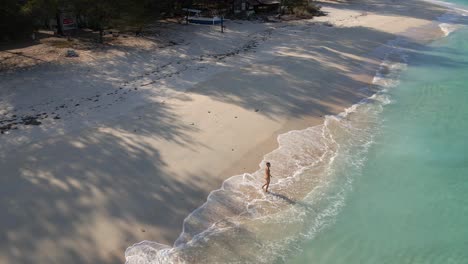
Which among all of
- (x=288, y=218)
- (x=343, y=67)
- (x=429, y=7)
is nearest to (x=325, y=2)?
(x=429, y=7)

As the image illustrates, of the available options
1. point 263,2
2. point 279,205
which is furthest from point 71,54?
point 263,2

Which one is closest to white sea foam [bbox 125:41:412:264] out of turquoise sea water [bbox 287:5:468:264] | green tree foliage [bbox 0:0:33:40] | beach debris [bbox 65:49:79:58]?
turquoise sea water [bbox 287:5:468:264]

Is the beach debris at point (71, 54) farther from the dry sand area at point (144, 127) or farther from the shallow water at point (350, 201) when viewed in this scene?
the shallow water at point (350, 201)

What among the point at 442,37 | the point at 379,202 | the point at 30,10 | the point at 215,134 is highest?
the point at 30,10

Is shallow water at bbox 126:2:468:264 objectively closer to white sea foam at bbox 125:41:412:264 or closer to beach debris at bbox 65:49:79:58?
white sea foam at bbox 125:41:412:264

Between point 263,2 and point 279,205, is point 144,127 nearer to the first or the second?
point 279,205

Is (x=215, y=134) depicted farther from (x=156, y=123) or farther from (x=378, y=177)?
(x=378, y=177)
